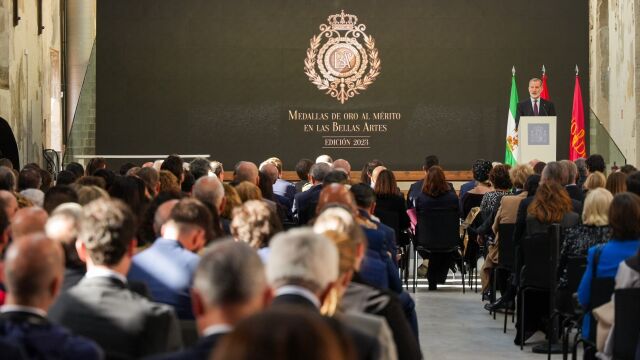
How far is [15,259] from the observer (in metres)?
3.49

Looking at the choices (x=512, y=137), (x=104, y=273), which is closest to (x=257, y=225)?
(x=104, y=273)

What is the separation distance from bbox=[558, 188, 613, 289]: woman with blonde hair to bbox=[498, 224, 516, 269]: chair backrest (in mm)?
2258

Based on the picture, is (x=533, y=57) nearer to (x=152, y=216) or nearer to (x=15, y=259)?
(x=152, y=216)

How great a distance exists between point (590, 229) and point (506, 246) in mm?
2589

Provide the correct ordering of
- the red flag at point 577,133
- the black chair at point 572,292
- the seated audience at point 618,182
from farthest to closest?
the red flag at point 577,133 < the seated audience at point 618,182 < the black chair at point 572,292

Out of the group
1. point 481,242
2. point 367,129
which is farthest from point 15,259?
point 367,129

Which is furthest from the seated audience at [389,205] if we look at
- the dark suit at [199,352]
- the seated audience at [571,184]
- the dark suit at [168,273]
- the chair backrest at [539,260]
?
the dark suit at [199,352]

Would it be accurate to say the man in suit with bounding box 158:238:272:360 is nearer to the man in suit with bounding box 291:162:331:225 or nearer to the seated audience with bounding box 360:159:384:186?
the man in suit with bounding box 291:162:331:225

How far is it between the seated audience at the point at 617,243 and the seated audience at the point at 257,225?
6.10 feet

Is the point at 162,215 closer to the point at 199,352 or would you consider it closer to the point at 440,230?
the point at 199,352

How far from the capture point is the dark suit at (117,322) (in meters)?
4.23

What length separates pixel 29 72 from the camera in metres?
19.2

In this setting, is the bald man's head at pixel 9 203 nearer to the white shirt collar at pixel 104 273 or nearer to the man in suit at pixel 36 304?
the white shirt collar at pixel 104 273

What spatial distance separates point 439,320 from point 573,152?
892 cm
